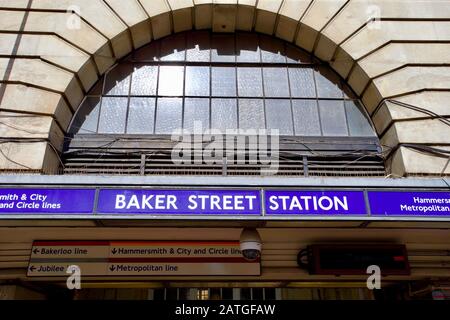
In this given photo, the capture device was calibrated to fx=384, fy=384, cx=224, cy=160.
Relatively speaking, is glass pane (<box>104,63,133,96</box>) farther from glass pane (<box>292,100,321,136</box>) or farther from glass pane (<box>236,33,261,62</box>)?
glass pane (<box>292,100,321,136</box>)

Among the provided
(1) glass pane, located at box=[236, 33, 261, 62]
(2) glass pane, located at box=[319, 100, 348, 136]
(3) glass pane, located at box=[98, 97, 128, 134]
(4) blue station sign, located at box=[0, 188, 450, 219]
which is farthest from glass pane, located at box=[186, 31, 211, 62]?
(4) blue station sign, located at box=[0, 188, 450, 219]

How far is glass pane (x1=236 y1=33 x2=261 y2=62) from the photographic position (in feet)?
31.5

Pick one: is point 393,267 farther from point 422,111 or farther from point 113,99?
point 113,99

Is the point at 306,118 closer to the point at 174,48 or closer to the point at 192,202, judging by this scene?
the point at 174,48

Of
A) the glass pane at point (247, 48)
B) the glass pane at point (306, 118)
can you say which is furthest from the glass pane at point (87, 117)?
the glass pane at point (306, 118)

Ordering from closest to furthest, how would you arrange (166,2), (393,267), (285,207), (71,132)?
(285,207), (393,267), (71,132), (166,2)

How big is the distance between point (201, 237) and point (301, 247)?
1.91 meters

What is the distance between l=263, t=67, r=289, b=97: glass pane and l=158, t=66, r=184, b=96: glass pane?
2.05 meters

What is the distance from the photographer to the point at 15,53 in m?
8.22

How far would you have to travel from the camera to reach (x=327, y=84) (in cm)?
938

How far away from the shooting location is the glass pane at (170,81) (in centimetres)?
906

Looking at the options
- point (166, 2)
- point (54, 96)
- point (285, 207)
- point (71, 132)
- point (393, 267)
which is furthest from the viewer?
point (166, 2)

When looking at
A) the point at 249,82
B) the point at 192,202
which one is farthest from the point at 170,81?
the point at 192,202
